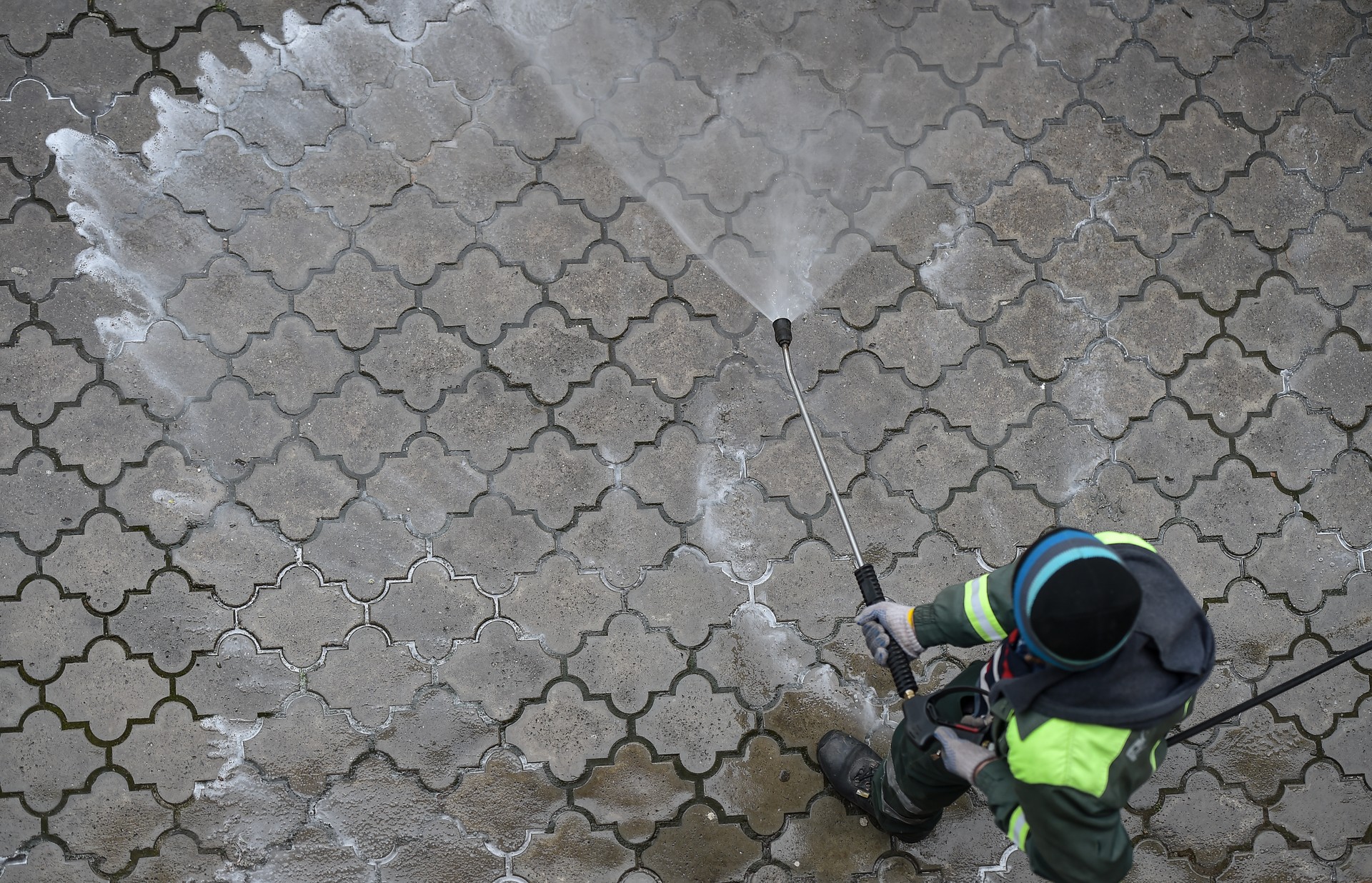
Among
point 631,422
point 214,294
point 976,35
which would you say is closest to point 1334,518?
point 976,35

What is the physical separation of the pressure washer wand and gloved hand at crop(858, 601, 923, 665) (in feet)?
0.07

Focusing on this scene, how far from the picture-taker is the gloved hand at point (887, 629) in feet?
8.93

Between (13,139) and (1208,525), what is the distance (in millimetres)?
4630

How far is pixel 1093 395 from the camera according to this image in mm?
3527

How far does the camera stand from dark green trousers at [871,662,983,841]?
2834mm

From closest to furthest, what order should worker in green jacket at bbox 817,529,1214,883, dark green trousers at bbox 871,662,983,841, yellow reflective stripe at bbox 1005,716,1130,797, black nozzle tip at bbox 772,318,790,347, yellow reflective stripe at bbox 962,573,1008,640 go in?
worker in green jacket at bbox 817,529,1214,883, yellow reflective stripe at bbox 1005,716,1130,797, yellow reflective stripe at bbox 962,573,1008,640, dark green trousers at bbox 871,662,983,841, black nozzle tip at bbox 772,318,790,347

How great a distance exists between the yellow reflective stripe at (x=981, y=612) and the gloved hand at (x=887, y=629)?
0.20 meters

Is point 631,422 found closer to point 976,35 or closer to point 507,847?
point 507,847

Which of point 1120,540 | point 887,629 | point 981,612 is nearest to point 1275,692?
point 1120,540

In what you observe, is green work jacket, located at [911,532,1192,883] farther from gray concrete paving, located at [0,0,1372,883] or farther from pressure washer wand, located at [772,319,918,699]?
gray concrete paving, located at [0,0,1372,883]

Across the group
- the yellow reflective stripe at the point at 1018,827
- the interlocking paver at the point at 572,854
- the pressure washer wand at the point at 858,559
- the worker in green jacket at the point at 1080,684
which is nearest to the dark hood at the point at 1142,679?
the worker in green jacket at the point at 1080,684

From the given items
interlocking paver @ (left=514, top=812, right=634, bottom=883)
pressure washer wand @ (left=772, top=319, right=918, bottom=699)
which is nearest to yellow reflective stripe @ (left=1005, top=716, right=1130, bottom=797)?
pressure washer wand @ (left=772, top=319, right=918, bottom=699)

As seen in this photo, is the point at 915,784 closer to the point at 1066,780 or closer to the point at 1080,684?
the point at 1066,780

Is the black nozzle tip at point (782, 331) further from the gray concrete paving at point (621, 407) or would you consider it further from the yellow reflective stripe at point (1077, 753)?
the yellow reflective stripe at point (1077, 753)
